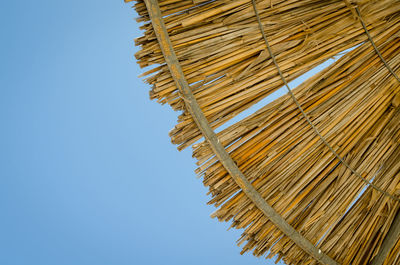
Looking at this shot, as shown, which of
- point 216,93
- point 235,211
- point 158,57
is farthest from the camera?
point 235,211

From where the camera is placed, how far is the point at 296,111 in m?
1.88

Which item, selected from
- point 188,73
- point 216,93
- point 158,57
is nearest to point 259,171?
point 216,93

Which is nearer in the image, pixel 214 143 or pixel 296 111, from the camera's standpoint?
pixel 214 143

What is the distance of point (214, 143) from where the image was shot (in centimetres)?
176

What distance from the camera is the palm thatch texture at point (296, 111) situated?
1.71 metres

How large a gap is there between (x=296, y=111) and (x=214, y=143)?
17.0 inches

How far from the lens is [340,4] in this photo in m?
1.82

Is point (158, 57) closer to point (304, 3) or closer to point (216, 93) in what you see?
point (216, 93)

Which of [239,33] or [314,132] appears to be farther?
[314,132]

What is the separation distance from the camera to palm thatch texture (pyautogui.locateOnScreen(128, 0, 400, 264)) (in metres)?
1.71

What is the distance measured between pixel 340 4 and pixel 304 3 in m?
0.17

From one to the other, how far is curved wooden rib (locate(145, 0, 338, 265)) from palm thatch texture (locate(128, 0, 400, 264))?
0.10 ft

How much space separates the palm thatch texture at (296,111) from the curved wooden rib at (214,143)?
0.10 ft

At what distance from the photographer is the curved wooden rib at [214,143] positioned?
5.28 feet
